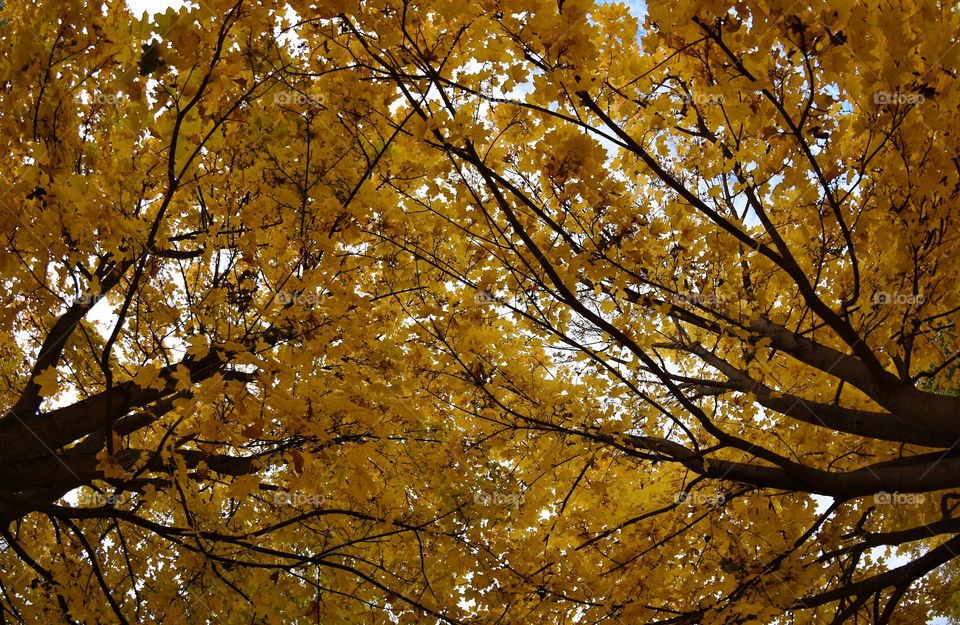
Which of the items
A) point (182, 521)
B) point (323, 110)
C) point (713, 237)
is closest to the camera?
point (323, 110)

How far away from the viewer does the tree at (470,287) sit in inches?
95.8

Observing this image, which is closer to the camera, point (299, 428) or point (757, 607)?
point (299, 428)

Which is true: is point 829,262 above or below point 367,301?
above

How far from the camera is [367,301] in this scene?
120 inches

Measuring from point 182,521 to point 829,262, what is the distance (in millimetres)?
4556

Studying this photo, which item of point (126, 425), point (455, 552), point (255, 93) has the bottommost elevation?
point (455, 552)

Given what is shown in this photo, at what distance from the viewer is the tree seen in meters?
2.43

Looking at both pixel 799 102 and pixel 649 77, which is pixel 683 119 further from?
pixel 799 102

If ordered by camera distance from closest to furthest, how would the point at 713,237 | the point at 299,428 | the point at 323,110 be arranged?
1. the point at 299,428
2. the point at 323,110
3. the point at 713,237

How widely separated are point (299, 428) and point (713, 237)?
235cm

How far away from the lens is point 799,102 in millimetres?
2578

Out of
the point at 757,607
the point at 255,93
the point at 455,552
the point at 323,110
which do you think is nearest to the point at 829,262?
the point at 757,607

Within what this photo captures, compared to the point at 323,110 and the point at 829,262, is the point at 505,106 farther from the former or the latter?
the point at 829,262

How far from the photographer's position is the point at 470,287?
12.2ft
